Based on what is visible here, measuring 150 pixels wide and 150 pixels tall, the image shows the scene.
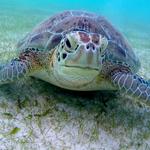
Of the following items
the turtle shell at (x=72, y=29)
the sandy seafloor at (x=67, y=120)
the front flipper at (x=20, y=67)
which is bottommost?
the sandy seafloor at (x=67, y=120)

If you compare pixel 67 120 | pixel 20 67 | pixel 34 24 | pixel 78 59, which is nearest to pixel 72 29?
pixel 20 67

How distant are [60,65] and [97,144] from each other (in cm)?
103

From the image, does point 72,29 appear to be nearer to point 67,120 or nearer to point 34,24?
point 67,120

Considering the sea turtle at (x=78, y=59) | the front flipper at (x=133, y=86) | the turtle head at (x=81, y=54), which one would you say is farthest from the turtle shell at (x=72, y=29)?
the turtle head at (x=81, y=54)

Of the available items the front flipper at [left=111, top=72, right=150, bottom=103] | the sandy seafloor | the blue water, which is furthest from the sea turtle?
the blue water

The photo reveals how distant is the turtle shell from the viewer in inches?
166

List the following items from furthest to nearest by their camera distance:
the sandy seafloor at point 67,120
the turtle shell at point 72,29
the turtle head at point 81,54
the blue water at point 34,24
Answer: the blue water at point 34,24, the turtle shell at point 72,29, the sandy seafloor at point 67,120, the turtle head at point 81,54

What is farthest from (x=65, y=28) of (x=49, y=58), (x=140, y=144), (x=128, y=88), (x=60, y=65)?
(x=140, y=144)

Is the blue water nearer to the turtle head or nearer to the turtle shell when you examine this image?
the turtle shell

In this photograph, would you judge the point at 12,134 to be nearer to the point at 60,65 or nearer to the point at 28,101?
the point at 28,101

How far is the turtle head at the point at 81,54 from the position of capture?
3045 millimetres

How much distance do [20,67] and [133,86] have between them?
59.1 inches

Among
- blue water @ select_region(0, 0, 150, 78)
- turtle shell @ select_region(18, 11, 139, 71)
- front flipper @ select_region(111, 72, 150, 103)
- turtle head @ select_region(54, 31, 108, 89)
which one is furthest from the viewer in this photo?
blue water @ select_region(0, 0, 150, 78)

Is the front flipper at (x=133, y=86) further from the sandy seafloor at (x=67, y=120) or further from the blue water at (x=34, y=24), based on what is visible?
the blue water at (x=34, y=24)
